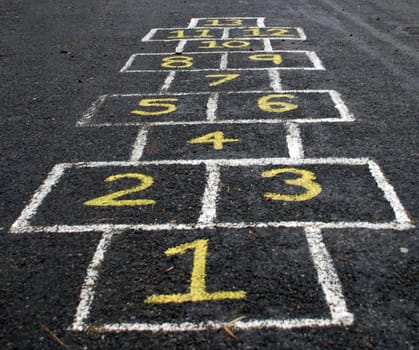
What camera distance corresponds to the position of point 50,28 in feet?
37.7

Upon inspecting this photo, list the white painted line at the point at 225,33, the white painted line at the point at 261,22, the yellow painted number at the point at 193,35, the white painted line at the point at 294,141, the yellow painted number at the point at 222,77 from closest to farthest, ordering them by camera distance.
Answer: the white painted line at the point at 294,141 < the yellow painted number at the point at 222,77 < the white painted line at the point at 225,33 < the yellow painted number at the point at 193,35 < the white painted line at the point at 261,22

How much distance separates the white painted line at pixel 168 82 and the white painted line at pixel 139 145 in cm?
153

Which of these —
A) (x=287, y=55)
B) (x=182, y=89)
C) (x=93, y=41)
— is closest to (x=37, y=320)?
(x=182, y=89)

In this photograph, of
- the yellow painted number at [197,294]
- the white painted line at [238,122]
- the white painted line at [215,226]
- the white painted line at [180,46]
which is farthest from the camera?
the white painted line at [180,46]

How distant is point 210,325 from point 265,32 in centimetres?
843

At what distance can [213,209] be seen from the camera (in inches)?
169

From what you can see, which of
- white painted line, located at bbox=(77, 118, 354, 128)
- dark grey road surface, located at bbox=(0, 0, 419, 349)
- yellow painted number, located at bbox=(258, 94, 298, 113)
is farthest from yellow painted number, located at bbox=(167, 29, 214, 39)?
white painted line, located at bbox=(77, 118, 354, 128)

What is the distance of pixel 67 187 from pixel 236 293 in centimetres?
214

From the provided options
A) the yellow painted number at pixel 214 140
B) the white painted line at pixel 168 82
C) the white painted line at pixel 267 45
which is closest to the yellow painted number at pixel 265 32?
the white painted line at pixel 267 45

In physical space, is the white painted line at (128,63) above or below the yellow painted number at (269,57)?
below

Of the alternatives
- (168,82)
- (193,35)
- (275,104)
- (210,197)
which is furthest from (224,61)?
(210,197)

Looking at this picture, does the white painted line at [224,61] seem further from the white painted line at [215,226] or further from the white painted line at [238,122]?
the white painted line at [215,226]

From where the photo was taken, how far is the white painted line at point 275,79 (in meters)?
7.16

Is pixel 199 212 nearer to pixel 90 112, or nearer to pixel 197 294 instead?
pixel 197 294
